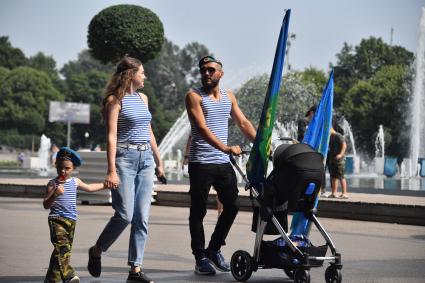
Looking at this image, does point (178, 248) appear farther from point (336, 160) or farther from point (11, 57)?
point (11, 57)

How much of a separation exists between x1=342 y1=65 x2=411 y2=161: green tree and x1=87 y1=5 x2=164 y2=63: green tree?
6413cm

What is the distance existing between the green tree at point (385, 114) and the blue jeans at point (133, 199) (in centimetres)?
7886

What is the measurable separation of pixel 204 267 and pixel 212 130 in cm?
111

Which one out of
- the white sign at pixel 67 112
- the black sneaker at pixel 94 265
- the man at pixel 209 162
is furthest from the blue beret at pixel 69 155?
the white sign at pixel 67 112

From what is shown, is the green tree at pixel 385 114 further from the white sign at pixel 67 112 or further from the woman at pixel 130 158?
the woman at pixel 130 158

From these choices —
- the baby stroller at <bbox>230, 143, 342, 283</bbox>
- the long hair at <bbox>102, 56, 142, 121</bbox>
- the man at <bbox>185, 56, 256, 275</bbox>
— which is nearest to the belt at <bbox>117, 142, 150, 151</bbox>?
the long hair at <bbox>102, 56, 142, 121</bbox>

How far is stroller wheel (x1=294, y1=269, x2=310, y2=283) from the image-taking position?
24.4ft

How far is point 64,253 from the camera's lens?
293 inches

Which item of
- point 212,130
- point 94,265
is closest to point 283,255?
point 212,130

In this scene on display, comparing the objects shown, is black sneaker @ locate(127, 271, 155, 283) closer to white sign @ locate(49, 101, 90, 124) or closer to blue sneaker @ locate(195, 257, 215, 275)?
blue sneaker @ locate(195, 257, 215, 275)

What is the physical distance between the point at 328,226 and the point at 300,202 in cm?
633

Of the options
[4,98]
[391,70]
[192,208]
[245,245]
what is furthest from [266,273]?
[4,98]

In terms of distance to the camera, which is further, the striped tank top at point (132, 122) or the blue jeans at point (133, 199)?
the striped tank top at point (132, 122)

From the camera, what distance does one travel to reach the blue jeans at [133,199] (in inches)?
302
